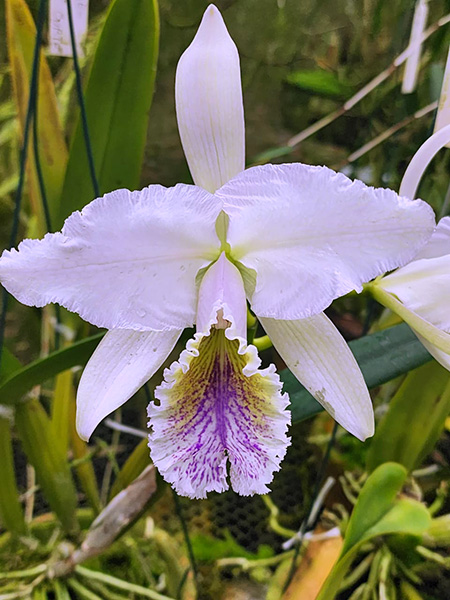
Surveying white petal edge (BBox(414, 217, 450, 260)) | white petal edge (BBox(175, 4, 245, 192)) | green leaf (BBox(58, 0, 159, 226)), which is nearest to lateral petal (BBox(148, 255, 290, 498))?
white petal edge (BBox(175, 4, 245, 192))

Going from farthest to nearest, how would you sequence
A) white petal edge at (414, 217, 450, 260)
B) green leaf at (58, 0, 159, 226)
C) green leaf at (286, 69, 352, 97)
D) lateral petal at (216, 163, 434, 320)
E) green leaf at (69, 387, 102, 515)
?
green leaf at (286, 69, 352, 97), green leaf at (69, 387, 102, 515), green leaf at (58, 0, 159, 226), white petal edge at (414, 217, 450, 260), lateral petal at (216, 163, 434, 320)

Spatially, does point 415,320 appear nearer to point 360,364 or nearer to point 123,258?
point 360,364

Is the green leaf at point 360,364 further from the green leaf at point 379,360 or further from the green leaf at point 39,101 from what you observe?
the green leaf at point 39,101

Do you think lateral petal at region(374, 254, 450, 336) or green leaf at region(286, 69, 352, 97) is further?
green leaf at region(286, 69, 352, 97)

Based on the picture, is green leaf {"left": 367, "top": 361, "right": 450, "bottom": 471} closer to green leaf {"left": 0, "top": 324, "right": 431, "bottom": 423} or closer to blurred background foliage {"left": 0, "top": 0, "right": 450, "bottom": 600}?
blurred background foliage {"left": 0, "top": 0, "right": 450, "bottom": 600}

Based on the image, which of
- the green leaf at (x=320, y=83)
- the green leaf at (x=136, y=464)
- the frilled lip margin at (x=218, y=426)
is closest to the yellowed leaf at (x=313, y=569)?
the green leaf at (x=136, y=464)

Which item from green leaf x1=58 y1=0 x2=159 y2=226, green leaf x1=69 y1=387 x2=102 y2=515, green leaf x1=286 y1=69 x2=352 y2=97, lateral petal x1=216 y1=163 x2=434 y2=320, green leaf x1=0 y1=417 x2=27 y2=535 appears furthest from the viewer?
green leaf x1=286 y1=69 x2=352 y2=97

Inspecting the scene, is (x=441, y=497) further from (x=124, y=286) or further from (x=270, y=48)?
(x=270, y=48)

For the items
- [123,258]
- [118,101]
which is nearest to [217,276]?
[123,258]
